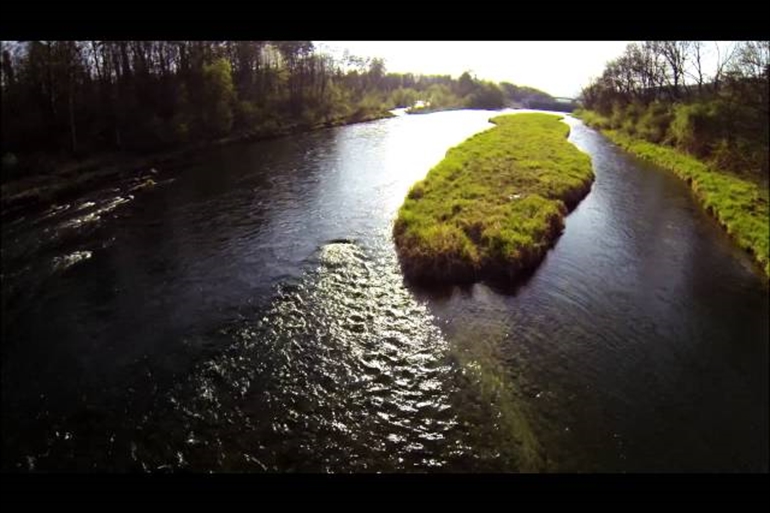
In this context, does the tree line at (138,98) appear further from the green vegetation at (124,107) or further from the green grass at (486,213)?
the green grass at (486,213)

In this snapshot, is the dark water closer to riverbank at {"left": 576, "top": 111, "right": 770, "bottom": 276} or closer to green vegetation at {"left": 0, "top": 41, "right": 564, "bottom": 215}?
riverbank at {"left": 576, "top": 111, "right": 770, "bottom": 276}

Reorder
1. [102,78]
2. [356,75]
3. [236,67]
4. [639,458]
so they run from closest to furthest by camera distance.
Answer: [639,458] < [102,78] < [236,67] < [356,75]

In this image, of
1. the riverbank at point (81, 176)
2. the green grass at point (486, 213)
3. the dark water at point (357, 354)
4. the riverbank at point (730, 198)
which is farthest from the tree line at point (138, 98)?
the riverbank at point (730, 198)

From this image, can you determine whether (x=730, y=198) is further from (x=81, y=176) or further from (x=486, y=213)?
(x=81, y=176)

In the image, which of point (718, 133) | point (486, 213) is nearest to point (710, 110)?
point (718, 133)

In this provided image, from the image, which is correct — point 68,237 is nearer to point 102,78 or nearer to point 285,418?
point 285,418

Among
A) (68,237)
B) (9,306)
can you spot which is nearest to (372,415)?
(9,306)

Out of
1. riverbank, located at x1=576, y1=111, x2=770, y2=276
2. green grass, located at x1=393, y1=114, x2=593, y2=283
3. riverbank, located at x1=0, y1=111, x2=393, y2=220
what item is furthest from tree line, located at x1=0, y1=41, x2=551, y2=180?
riverbank, located at x1=576, y1=111, x2=770, y2=276
